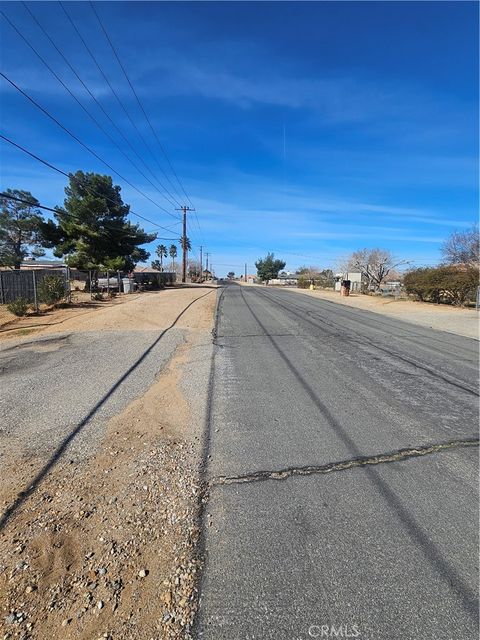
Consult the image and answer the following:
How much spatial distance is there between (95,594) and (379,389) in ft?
15.8

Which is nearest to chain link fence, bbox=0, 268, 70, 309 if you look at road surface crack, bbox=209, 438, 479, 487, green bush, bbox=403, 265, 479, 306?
road surface crack, bbox=209, 438, 479, 487

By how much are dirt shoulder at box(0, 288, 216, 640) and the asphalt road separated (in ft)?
0.68

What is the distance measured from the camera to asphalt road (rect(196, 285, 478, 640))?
1897 mm

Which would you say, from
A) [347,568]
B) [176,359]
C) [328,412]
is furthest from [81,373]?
[347,568]

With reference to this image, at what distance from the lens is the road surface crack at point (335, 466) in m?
3.12

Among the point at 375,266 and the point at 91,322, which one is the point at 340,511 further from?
the point at 375,266

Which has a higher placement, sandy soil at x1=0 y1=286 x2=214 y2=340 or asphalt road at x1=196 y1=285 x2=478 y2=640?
sandy soil at x1=0 y1=286 x2=214 y2=340

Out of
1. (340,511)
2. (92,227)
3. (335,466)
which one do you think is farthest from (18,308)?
(92,227)

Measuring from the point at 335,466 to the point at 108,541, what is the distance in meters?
2.01

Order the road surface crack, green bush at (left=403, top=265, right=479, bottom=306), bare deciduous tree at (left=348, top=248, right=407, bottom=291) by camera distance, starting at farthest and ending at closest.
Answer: bare deciduous tree at (left=348, top=248, right=407, bottom=291) → green bush at (left=403, top=265, right=479, bottom=306) → the road surface crack

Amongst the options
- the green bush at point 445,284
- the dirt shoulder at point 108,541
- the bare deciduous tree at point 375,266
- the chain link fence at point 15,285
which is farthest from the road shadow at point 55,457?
the bare deciduous tree at point 375,266

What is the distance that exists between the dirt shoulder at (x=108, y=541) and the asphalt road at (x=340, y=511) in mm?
208

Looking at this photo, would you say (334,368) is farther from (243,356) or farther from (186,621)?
(186,621)

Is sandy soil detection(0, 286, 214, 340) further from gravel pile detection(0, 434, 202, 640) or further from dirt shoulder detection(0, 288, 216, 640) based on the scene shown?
gravel pile detection(0, 434, 202, 640)
